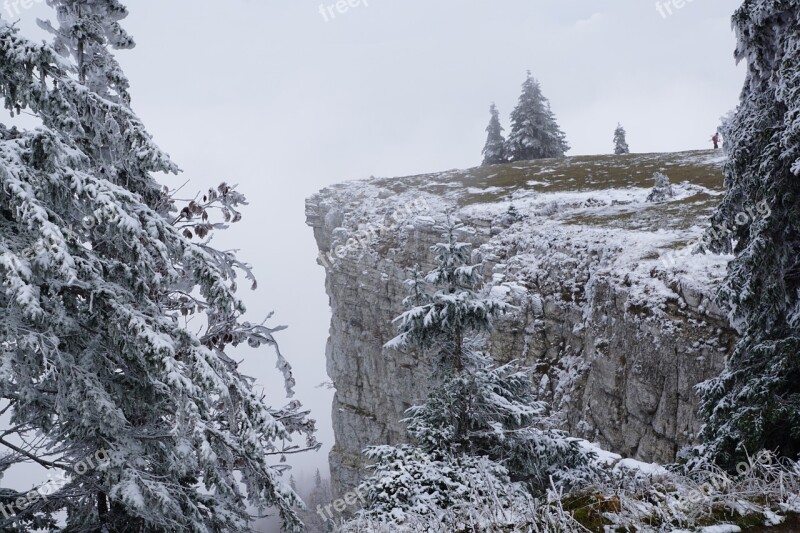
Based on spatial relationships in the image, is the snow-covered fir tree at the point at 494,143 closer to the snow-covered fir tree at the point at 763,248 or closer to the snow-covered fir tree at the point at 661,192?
the snow-covered fir tree at the point at 661,192

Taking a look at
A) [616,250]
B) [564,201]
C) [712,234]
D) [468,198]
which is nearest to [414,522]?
[712,234]

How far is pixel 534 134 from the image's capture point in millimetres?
59250

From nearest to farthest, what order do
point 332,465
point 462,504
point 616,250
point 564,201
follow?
point 462,504
point 616,250
point 564,201
point 332,465

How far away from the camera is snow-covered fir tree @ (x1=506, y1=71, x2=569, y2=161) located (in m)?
58.3

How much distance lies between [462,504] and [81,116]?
5833mm

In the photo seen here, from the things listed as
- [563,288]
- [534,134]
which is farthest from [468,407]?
[534,134]

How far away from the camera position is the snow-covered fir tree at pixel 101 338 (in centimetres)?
473

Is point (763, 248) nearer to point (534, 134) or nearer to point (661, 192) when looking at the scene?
point (661, 192)

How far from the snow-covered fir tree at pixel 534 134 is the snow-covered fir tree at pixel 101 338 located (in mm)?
57046

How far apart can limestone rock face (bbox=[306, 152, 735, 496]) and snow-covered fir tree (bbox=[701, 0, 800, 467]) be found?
351 cm

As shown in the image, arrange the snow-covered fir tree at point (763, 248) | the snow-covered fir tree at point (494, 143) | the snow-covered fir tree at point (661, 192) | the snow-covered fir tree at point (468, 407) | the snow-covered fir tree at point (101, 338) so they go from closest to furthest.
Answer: the snow-covered fir tree at point (101, 338), the snow-covered fir tree at point (763, 248), the snow-covered fir tree at point (468, 407), the snow-covered fir tree at point (661, 192), the snow-covered fir tree at point (494, 143)

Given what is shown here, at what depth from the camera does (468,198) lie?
41.3m

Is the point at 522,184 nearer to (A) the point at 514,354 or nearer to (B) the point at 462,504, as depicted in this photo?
(A) the point at 514,354

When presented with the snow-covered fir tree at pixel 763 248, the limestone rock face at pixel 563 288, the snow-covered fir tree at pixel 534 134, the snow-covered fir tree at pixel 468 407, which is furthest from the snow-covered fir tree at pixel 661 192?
the snow-covered fir tree at pixel 534 134
